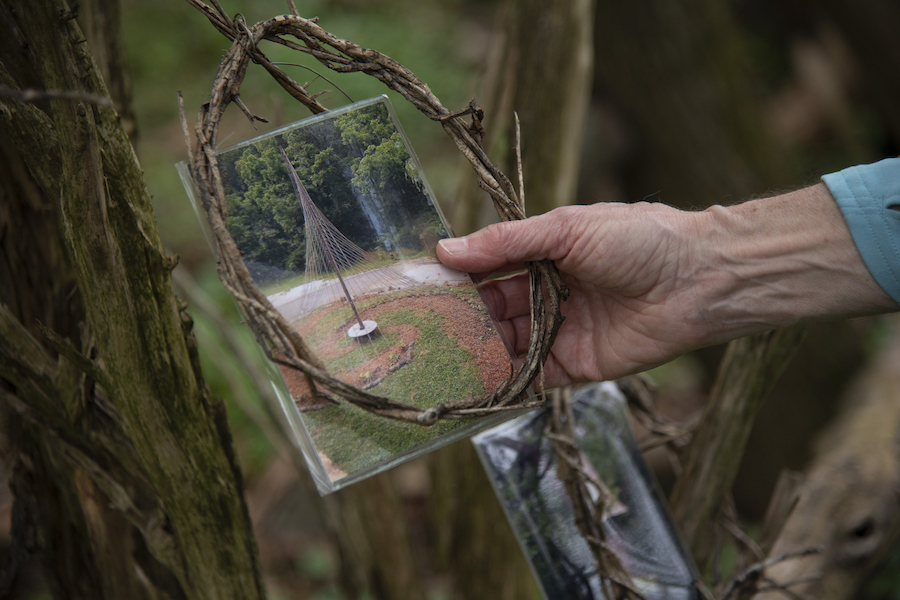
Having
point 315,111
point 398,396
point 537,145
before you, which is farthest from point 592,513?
point 537,145

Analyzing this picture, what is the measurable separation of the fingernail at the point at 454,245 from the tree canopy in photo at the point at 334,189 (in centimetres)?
2

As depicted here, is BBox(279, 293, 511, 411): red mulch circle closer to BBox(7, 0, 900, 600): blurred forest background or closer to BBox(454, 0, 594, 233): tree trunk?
BBox(7, 0, 900, 600): blurred forest background

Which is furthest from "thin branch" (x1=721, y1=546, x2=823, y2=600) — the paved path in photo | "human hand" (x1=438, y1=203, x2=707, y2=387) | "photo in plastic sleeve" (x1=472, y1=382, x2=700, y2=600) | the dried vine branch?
the paved path in photo

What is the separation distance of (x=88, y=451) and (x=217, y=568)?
0.20 metres

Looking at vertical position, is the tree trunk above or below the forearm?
above

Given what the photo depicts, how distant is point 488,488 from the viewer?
137 centimetres

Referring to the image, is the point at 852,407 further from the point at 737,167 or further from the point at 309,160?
the point at 309,160

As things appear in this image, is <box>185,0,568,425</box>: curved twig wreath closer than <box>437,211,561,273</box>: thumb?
Yes

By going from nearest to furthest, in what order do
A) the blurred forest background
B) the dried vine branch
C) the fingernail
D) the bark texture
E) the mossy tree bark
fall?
the mossy tree bark, the fingernail, the dried vine branch, the bark texture, the blurred forest background

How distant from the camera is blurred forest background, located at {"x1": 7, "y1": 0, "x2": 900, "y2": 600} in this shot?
130cm

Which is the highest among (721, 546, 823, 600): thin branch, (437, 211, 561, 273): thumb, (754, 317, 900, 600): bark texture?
(437, 211, 561, 273): thumb

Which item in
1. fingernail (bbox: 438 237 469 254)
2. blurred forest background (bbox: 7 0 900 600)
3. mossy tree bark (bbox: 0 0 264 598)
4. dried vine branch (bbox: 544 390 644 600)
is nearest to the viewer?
mossy tree bark (bbox: 0 0 264 598)

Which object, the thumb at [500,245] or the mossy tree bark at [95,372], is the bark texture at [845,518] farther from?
the mossy tree bark at [95,372]

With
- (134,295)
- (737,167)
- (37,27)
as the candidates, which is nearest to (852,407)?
(737,167)
